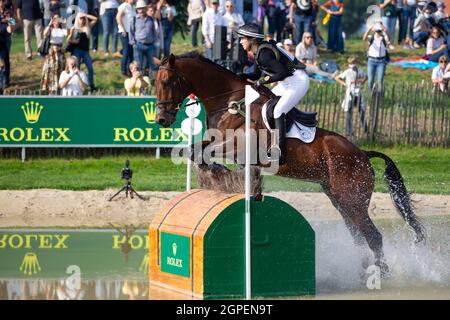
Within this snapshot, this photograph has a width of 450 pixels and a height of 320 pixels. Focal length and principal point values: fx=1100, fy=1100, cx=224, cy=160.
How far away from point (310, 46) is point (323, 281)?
13961mm

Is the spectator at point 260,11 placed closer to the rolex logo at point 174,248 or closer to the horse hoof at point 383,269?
the horse hoof at point 383,269

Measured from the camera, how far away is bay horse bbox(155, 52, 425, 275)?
1348 cm

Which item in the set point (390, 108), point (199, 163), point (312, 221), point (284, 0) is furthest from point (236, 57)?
point (284, 0)

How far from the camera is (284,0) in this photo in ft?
96.4

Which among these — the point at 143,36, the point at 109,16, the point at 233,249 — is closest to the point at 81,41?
the point at 143,36

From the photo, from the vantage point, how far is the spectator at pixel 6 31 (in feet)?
84.9

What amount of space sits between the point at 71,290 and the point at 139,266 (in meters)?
2.19

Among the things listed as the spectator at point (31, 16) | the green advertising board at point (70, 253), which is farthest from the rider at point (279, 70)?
the spectator at point (31, 16)

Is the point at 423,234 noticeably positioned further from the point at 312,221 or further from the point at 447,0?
the point at 447,0

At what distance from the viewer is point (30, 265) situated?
14.4 m

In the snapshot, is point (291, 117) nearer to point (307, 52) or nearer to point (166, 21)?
point (307, 52)

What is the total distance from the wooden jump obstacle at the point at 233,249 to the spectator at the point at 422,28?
59.7 feet

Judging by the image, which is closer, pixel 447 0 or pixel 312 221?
pixel 312 221

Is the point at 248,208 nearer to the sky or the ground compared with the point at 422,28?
nearer to the ground
